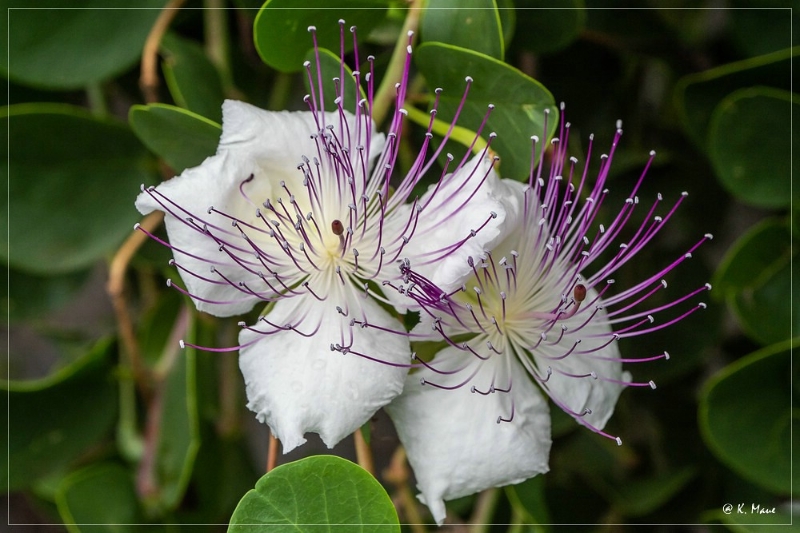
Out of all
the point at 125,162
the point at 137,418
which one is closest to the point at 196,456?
the point at 137,418

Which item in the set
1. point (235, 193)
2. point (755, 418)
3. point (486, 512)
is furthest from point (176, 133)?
point (755, 418)

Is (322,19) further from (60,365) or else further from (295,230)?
(60,365)

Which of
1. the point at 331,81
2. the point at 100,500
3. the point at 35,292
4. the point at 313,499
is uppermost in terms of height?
the point at 331,81

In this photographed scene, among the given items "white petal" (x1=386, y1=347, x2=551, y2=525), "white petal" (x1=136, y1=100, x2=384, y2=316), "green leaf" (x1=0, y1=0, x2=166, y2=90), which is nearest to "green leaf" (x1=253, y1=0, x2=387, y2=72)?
"white petal" (x1=136, y1=100, x2=384, y2=316)

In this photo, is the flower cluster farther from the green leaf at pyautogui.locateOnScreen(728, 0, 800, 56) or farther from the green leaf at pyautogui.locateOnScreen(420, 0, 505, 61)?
the green leaf at pyautogui.locateOnScreen(728, 0, 800, 56)

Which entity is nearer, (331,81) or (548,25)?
(331,81)

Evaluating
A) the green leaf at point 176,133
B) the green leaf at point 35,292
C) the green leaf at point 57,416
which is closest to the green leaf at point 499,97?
the green leaf at point 176,133

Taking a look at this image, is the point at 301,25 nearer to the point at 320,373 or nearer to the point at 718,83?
the point at 320,373
